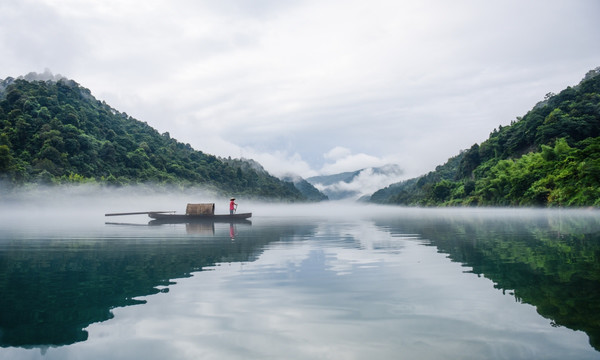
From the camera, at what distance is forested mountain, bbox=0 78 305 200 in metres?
98.4

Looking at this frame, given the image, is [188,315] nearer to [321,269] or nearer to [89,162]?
[321,269]

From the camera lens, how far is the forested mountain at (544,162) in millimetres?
61406

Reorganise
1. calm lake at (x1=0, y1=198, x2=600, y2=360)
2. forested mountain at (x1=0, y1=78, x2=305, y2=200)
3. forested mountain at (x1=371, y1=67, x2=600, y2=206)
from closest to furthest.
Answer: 1. calm lake at (x1=0, y1=198, x2=600, y2=360)
2. forested mountain at (x1=371, y1=67, x2=600, y2=206)
3. forested mountain at (x1=0, y1=78, x2=305, y2=200)

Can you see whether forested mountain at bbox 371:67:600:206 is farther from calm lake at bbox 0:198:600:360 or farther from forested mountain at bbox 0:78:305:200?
forested mountain at bbox 0:78:305:200

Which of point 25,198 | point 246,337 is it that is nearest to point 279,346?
point 246,337

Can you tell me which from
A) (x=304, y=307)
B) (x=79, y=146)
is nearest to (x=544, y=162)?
(x=304, y=307)

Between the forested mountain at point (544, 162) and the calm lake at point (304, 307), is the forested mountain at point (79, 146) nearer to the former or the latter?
the calm lake at point (304, 307)

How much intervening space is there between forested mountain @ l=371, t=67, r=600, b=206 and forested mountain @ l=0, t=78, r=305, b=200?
94.1 meters

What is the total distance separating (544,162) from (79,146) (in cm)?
11008

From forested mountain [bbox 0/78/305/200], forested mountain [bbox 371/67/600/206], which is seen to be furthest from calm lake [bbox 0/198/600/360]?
forested mountain [bbox 0/78/305/200]

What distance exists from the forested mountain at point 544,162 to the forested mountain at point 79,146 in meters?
94.1

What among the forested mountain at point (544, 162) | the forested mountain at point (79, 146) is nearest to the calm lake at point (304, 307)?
the forested mountain at point (544, 162)

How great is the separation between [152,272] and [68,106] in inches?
5395

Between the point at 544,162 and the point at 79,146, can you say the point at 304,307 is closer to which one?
the point at 544,162
